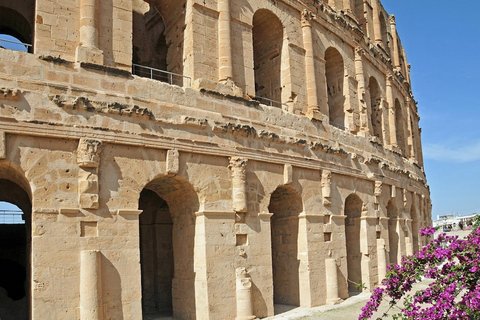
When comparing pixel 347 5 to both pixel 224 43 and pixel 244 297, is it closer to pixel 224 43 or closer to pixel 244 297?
pixel 224 43

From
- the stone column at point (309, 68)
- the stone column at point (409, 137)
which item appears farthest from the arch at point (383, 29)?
the stone column at point (309, 68)

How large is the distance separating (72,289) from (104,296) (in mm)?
635

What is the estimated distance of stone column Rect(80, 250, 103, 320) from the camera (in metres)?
8.55

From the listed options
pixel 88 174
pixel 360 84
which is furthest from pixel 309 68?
pixel 88 174

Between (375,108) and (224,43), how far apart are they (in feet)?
34.2

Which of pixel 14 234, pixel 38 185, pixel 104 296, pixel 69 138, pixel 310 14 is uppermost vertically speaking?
pixel 310 14

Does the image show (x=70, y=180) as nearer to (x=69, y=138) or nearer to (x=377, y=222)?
(x=69, y=138)

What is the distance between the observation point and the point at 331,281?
13.6 m

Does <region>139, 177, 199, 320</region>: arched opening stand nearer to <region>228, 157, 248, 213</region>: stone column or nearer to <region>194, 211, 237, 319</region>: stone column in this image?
<region>194, 211, 237, 319</region>: stone column

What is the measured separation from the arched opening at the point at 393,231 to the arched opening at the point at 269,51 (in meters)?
7.80

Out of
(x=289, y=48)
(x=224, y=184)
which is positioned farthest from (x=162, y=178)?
(x=289, y=48)

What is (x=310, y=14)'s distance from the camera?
15.1 metres

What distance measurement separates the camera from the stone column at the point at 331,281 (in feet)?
44.4

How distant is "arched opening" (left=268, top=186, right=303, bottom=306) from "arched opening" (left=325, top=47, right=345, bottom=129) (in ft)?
15.1
